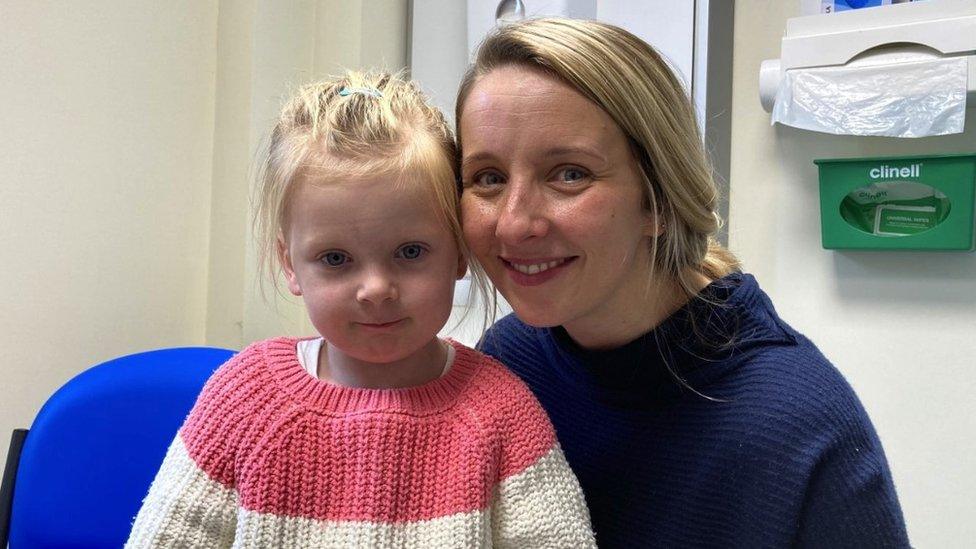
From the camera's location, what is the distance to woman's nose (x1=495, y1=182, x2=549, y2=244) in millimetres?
952

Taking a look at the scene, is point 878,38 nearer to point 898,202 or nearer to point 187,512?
point 898,202

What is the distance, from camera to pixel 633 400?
1096 mm

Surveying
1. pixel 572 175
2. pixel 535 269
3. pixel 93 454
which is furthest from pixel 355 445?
pixel 93 454

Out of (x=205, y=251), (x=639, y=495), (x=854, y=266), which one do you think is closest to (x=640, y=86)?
(x=639, y=495)

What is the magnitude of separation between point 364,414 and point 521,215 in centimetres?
29

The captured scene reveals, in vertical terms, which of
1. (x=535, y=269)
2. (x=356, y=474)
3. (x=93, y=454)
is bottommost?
(x=93, y=454)

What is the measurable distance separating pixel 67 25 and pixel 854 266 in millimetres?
1801

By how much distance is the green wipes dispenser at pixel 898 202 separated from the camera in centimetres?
162

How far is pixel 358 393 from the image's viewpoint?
94cm

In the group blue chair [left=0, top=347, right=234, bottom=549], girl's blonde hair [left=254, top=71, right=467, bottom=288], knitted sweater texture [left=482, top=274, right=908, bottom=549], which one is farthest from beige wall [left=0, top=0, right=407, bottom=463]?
knitted sweater texture [left=482, top=274, right=908, bottom=549]

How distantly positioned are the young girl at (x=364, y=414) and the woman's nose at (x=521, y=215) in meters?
0.06

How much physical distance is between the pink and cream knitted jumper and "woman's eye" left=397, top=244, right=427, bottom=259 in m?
A: 0.16

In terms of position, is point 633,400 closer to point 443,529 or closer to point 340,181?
point 443,529

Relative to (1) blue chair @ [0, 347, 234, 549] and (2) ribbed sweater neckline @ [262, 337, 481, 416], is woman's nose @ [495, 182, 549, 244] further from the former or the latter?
(1) blue chair @ [0, 347, 234, 549]
